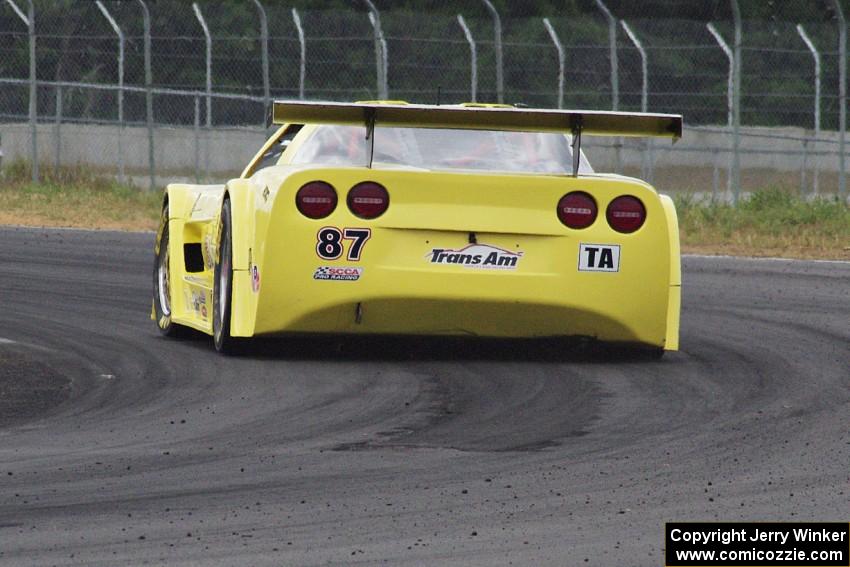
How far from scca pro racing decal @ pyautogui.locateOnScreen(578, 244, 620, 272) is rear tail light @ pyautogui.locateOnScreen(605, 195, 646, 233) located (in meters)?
0.10

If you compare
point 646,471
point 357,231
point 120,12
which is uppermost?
point 120,12

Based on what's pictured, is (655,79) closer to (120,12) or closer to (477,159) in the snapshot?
(120,12)

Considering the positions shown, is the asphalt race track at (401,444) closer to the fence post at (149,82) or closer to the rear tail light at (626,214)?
the rear tail light at (626,214)

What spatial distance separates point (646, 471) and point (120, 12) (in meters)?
20.0

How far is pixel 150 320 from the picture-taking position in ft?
32.0

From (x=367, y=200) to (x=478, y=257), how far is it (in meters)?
0.54

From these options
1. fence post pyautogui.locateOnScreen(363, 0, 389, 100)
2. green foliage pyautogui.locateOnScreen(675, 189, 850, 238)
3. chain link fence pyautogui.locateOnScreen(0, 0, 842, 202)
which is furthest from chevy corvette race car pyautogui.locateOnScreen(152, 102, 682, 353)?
A: chain link fence pyautogui.locateOnScreen(0, 0, 842, 202)

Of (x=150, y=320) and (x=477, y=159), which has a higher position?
(x=477, y=159)

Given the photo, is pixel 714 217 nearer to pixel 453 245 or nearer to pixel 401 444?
pixel 453 245

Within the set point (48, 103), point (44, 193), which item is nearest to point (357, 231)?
point (44, 193)

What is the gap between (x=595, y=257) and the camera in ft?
25.7

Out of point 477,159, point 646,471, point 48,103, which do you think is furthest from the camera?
point 48,103

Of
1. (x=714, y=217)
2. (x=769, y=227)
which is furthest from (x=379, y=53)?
(x=769, y=227)

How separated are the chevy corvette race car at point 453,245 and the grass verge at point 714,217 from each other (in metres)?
8.18
